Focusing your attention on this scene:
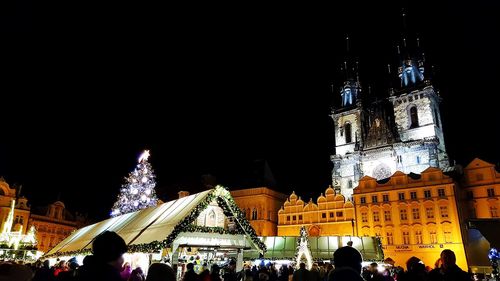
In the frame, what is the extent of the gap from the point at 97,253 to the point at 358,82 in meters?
67.9

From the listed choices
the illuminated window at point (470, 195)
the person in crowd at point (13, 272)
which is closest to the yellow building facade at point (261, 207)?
the illuminated window at point (470, 195)

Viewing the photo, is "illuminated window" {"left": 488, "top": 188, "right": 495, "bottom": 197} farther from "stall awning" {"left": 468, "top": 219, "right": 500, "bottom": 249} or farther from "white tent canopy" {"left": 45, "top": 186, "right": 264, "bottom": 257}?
"white tent canopy" {"left": 45, "top": 186, "right": 264, "bottom": 257}

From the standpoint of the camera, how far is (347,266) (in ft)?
12.5

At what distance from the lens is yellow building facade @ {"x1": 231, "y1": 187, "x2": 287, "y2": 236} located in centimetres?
5319

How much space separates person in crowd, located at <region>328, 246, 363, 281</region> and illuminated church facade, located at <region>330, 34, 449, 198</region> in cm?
4942

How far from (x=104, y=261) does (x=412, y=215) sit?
4580cm

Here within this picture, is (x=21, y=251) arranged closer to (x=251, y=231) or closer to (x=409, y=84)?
(x=251, y=231)

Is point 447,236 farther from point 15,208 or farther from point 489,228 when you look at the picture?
point 15,208

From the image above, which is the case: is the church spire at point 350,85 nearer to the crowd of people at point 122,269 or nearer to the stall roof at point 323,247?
the stall roof at point 323,247

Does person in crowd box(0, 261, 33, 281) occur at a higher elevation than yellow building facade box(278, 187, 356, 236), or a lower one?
lower

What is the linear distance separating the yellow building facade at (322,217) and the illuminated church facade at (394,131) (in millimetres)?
6990

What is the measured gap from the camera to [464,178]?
4328 centimetres

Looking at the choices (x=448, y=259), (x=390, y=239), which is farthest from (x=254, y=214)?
(x=448, y=259)

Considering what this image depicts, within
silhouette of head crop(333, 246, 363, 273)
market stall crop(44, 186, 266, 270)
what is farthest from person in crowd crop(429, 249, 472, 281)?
market stall crop(44, 186, 266, 270)
